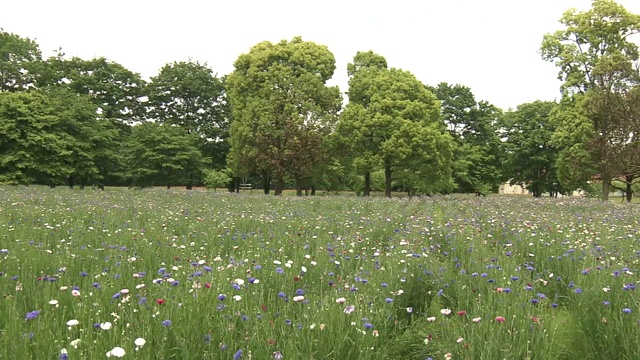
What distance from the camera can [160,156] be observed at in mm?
38562

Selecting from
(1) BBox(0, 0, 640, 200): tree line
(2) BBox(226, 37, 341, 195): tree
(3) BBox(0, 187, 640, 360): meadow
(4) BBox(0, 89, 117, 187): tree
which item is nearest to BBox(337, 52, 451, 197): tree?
(1) BBox(0, 0, 640, 200): tree line

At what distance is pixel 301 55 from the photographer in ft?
110

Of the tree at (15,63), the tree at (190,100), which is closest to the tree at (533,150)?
the tree at (190,100)

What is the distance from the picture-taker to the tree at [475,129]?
175 ft

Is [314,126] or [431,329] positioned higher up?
[314,126]

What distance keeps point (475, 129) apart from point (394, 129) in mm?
29686

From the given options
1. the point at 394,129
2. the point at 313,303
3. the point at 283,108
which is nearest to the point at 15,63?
the point at 283,108

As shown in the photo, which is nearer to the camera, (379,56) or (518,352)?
(518,352)

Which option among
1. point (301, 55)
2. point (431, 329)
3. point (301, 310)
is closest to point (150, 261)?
point (301, 310)

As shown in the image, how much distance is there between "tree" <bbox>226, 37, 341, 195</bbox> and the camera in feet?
102

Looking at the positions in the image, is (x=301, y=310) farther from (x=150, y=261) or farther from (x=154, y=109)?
(x=154, y=109)

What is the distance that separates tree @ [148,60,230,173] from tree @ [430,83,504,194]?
29527mm

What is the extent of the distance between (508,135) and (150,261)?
5766 cm

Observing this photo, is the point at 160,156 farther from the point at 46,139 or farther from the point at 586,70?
the point at 586,70
